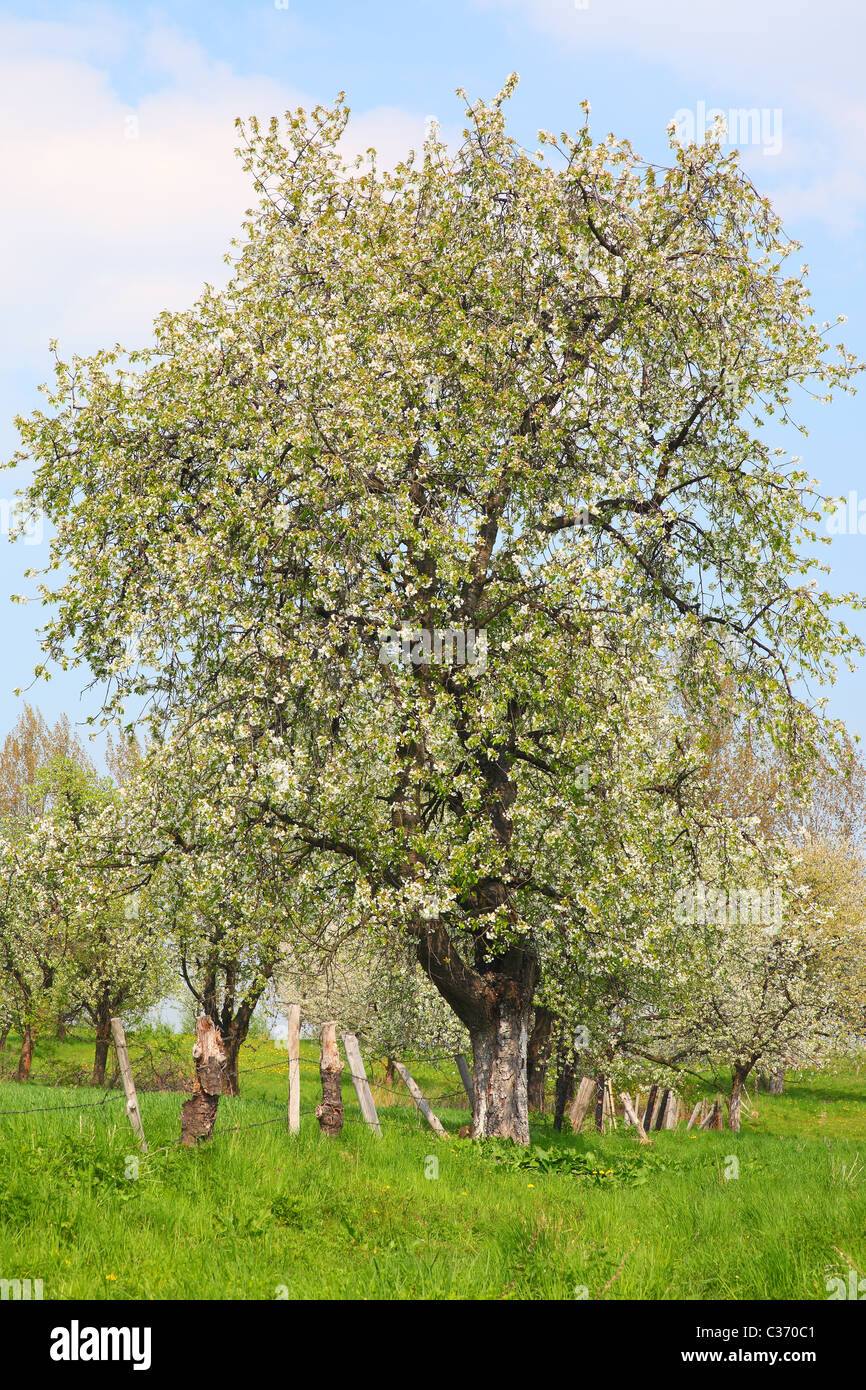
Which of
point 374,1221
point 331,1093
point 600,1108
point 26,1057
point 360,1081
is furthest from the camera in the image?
point 26,1057

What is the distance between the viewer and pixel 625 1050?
26.5m

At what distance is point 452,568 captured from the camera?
14.9m

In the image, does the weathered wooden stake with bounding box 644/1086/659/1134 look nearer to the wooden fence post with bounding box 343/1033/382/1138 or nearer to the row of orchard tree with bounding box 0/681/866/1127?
the row of orchard tree with bounding box 0/681/866/1127

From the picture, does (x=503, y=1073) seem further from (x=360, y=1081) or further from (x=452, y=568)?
(x=452, y=568)

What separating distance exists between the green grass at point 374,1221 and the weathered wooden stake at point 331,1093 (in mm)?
242

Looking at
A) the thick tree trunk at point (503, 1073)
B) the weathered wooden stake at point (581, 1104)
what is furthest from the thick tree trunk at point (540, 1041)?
the thick tree trunk at point (503, 1073)

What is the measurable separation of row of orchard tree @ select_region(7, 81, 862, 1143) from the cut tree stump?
3680 mm

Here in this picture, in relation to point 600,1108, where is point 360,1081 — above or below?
above

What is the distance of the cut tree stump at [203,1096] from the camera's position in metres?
11.6

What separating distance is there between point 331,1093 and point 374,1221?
10.9ft

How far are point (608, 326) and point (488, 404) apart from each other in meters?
2.86

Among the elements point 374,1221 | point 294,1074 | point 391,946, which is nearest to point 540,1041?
point 391,946

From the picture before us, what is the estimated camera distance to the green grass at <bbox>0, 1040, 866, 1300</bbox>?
8398 millimetres

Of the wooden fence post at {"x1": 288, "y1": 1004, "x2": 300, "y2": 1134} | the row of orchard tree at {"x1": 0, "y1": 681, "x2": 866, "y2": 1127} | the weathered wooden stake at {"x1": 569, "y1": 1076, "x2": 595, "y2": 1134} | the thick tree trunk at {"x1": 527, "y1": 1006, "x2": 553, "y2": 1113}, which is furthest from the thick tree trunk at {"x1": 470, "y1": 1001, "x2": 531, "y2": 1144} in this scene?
the weathered wooden stake at {"x1": 569, "y1": 1076, "x2": 595, "y2": 1134}
